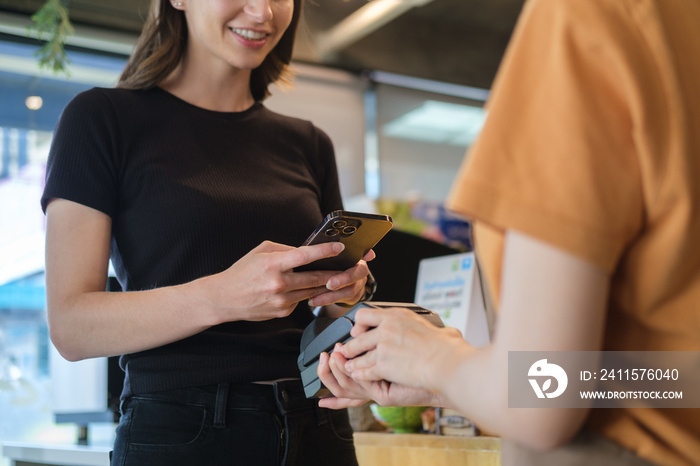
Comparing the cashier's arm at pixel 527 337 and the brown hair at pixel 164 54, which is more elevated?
the brown hair at pixel 164 54

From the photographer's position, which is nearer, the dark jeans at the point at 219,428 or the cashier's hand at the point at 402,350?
the cashier's hand at the point at 402,350

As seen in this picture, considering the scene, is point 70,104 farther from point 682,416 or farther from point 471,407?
point 682,416

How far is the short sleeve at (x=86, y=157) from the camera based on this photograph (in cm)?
110

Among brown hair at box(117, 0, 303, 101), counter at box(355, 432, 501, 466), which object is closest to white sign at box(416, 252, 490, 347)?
counter at box(355, 432, 501, 466)

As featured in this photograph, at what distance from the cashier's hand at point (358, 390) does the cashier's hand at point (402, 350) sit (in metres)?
0.02

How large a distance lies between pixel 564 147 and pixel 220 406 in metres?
0.74

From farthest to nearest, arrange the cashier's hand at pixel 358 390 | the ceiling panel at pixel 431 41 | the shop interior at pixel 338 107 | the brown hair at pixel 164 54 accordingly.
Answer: the ceiling panel at pixel 431 41
the shop interior at pixel 338 107
the brown hair at pixel 164 54
the cashier's hand at pixel 358 390

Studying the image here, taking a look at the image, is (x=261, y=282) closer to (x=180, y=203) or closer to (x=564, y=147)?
(x=180, y=203)

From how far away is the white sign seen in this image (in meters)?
1.87

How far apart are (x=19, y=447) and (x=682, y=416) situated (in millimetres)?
2115

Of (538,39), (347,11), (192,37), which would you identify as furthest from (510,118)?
(347,11)

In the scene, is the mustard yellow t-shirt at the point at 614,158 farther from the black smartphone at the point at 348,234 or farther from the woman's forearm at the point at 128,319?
the woman's forearm at the point at 128,319

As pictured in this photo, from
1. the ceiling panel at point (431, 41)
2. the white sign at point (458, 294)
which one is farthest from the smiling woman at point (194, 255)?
the ceiling panel at point (431, 41)

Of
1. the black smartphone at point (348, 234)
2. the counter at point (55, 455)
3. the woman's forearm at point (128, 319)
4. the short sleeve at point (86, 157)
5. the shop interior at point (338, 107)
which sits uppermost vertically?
the shop interior at point (338, 107)
